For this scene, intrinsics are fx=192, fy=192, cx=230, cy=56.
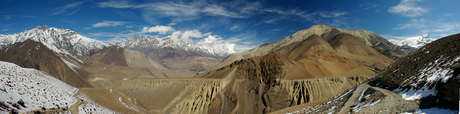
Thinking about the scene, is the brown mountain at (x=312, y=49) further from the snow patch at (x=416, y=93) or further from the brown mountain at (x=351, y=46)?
the snow patch at (x=416, y=93)

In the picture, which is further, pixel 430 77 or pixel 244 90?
pixel 244 90

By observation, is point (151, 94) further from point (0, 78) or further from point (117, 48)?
point (117, 48)

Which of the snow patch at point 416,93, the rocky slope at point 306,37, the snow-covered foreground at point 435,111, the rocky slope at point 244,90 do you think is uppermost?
the rocky slope at point 306,37

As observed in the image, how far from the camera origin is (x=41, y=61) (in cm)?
7550

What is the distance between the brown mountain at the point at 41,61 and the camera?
70750 millimetres

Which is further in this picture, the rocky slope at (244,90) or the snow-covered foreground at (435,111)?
the rocky slope at (244,90)

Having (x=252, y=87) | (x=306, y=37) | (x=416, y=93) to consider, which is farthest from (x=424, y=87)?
(x=306, y=37)

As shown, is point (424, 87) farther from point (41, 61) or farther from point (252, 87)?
point (41, 61)

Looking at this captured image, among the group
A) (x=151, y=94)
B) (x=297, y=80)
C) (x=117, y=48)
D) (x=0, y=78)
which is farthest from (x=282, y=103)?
(x=117, y=48)

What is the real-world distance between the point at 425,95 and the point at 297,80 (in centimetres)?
3552

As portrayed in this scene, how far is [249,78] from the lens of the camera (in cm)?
5031

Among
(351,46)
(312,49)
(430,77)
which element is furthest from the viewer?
(351,46)

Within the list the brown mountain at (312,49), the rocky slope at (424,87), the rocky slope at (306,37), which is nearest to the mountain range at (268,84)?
the rocky slope at (424,87)

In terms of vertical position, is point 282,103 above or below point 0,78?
below
